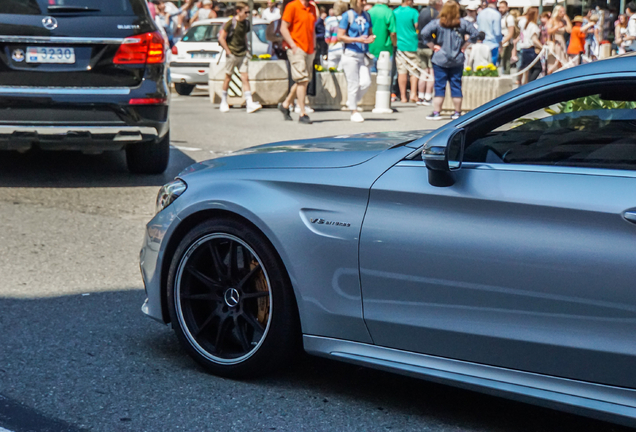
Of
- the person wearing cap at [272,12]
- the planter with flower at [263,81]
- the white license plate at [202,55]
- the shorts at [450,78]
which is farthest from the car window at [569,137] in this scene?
the white license plate at [202,55]

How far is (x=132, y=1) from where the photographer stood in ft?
27.0

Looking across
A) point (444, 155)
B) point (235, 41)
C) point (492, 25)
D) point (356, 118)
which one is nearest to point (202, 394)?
point (444, 155)

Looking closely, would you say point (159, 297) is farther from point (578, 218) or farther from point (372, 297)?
point (578, 218)

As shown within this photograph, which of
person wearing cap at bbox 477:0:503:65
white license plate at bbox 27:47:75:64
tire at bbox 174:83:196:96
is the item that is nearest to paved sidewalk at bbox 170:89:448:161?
person wearing cap at bbox 477:0:503:65

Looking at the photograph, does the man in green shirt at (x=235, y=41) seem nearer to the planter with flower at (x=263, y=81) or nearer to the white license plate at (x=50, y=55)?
the planter with flower at (x=263, y=81)

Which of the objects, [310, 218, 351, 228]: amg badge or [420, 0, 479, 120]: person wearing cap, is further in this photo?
[420, 0, 479, 120]: person wearing cap

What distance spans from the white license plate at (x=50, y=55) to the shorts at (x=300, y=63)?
241 inches

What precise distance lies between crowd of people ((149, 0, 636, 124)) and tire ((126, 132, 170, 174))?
5.01 metres

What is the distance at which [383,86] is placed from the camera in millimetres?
16422

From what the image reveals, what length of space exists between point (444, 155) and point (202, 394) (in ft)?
4.53

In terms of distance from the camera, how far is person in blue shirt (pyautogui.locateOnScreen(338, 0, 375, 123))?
14688 millimetres

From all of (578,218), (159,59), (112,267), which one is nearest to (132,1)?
(159,59)

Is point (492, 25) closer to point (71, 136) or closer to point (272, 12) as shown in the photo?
point (272, 12)

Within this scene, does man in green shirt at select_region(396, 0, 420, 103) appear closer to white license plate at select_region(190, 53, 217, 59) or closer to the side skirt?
white license plate at select_region(190, 53, 217, 59)
